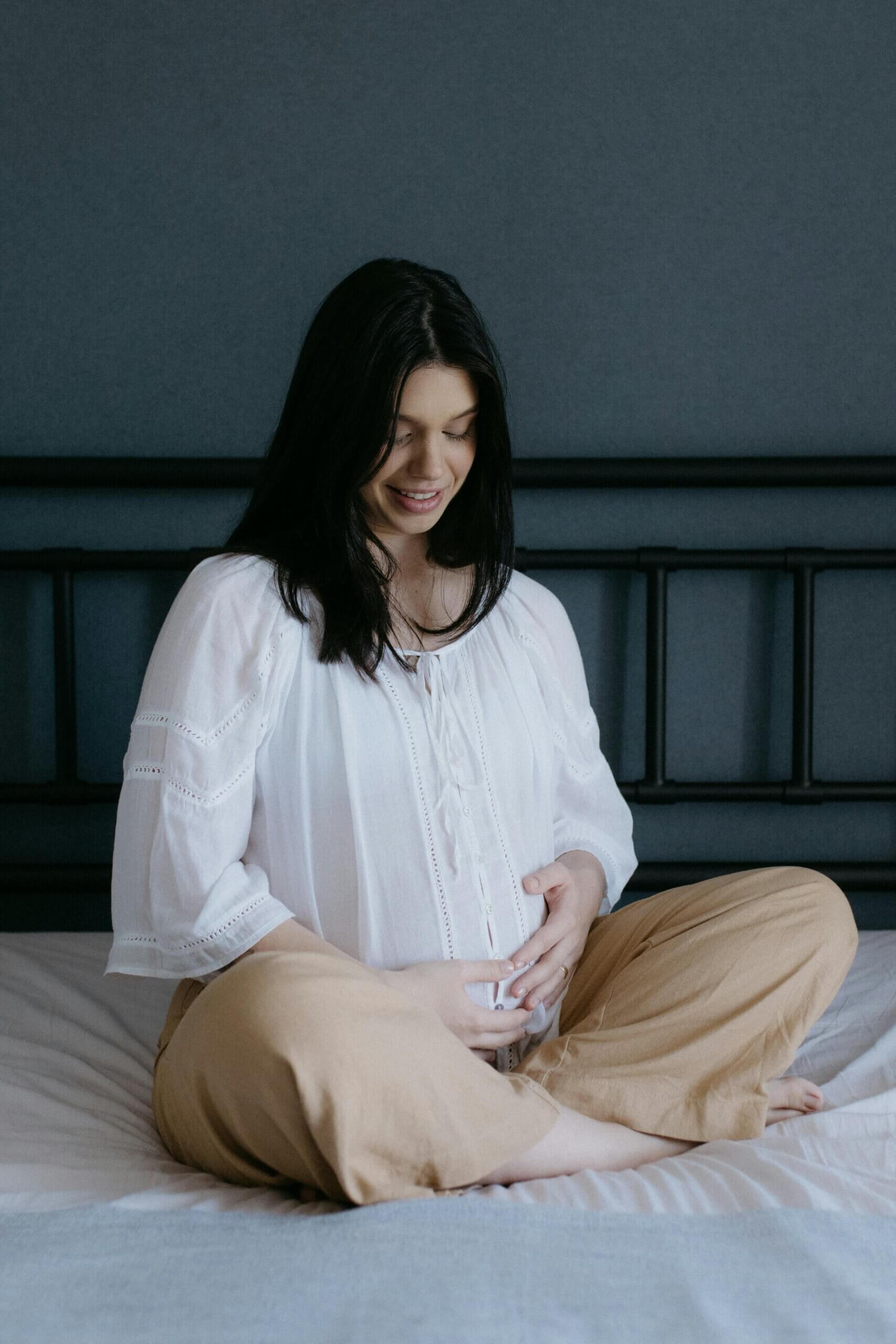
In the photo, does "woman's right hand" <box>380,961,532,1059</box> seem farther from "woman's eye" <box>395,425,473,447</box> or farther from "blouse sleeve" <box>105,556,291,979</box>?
"woman's eye" <box>395,425,473,447</box>

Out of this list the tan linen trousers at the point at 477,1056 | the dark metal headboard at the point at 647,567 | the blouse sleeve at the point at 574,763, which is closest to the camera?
the tan linen trousers at the point at 477,1056

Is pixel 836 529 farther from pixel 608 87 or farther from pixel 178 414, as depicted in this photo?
pixel 178 414

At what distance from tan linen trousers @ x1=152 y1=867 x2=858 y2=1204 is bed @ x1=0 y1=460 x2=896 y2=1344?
32mm

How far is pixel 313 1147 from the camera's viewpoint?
2.47 feet

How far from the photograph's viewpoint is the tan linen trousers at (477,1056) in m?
0.75

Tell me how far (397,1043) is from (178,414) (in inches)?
39.6

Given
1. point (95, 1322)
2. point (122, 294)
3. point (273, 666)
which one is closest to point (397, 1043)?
point (95, 1322)

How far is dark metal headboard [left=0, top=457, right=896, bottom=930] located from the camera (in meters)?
1.47

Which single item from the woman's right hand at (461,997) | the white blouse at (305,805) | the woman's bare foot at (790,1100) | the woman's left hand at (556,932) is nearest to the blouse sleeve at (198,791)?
the white blouse at (305,805)

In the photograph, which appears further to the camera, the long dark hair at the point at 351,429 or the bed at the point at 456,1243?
the long dark hair at the point at 351,429

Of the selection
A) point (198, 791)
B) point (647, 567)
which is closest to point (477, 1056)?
point (198, 791)

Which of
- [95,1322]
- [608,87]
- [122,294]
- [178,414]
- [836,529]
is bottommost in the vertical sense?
[95,1322]

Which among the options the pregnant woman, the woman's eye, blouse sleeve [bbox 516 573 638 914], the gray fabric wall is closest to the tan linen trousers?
the pregnant woman

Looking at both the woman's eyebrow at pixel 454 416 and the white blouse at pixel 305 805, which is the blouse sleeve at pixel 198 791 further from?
the woman's eyebrow at pixel 454 416
